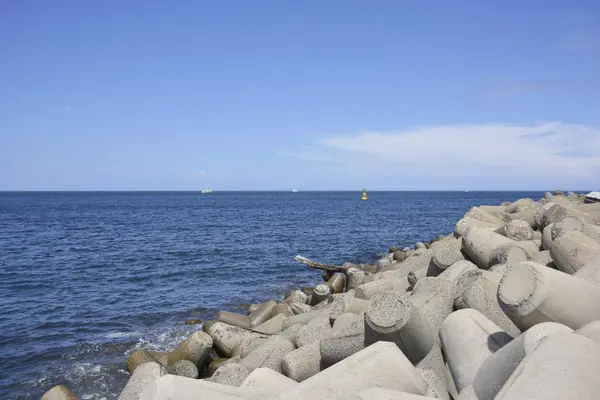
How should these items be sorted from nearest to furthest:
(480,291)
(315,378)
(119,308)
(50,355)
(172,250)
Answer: (315,378), (480,291), (50,355), (119,308), (172,250)

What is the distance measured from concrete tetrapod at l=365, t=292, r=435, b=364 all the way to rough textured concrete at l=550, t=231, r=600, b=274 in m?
2.25

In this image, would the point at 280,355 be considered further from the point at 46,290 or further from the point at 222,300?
the point at 46,290

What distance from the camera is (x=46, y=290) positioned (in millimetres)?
16906

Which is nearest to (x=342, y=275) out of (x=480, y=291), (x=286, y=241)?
(x=480, y=291)

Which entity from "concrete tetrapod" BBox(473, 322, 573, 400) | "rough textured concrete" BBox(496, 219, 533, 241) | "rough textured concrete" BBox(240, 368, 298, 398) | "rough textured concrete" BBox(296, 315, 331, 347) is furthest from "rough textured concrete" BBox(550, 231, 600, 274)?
"rough textured concrete" BBox(240, 368, 298, 398)

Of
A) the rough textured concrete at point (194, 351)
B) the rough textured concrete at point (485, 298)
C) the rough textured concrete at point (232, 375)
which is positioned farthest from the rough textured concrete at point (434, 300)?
the rough textured concrete at point (194, 351)

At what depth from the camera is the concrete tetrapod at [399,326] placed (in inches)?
199

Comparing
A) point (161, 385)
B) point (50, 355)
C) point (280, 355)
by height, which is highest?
point (161, 385)

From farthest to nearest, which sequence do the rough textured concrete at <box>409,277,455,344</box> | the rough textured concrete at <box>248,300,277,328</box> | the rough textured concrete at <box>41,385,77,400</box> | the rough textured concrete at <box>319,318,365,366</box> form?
the rough textured concrete at <box>248,300,277,328</box>
the rough textured concrete at <box>41,385,77,400</box>
the rough textured concrete at <box>409,277,455,344</box>
the rough textured concrete at <box>319,318,365,366</box>

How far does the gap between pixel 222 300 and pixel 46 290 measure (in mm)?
6607

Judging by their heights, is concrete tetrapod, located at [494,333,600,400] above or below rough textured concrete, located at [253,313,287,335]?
above

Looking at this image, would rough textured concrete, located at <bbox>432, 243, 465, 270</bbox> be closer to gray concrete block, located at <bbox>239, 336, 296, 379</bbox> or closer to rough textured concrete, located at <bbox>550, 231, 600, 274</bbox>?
rough textured concrete, located at <bbox>550, 231, 600, 274</bbox>

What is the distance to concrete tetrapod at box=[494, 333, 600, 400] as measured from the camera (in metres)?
2.90

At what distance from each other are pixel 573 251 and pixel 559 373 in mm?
3733
